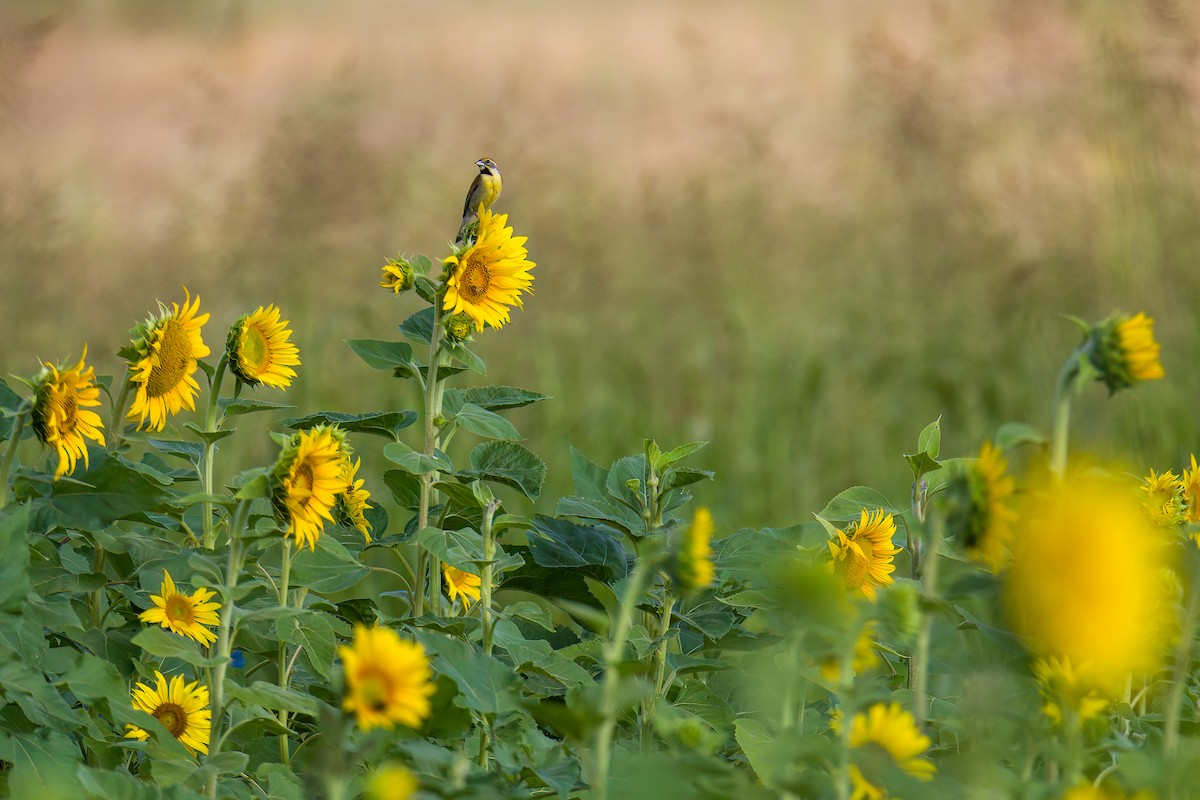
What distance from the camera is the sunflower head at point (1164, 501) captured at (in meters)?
1.32

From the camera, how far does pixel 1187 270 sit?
12.7 feet

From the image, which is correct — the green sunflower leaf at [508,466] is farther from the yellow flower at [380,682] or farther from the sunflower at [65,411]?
the yellow flower at [380,682]

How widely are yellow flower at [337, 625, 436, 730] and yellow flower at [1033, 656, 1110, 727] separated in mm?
394

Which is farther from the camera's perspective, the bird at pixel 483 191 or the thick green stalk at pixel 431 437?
the bird at pixel 483 191

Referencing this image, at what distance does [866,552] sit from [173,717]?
0.68 metres

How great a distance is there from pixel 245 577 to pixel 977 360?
119 inches

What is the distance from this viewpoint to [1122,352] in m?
0.82

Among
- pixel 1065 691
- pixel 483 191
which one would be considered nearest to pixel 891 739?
pixel 1065 691

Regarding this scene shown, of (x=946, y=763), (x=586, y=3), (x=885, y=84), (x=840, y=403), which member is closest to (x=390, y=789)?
(x=946, y=763)

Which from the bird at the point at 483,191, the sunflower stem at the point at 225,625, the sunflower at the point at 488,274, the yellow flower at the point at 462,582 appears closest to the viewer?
the sunflower stem at the point at 225,625

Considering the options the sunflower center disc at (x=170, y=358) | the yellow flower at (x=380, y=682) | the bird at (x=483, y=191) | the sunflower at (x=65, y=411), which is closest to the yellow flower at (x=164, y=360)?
the sunflower center disc at (x=170, y=358)

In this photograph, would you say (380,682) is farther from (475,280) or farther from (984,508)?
(475,280)

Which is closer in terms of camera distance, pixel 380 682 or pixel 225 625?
pixel 380 682

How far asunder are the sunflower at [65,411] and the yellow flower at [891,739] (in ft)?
2.29
